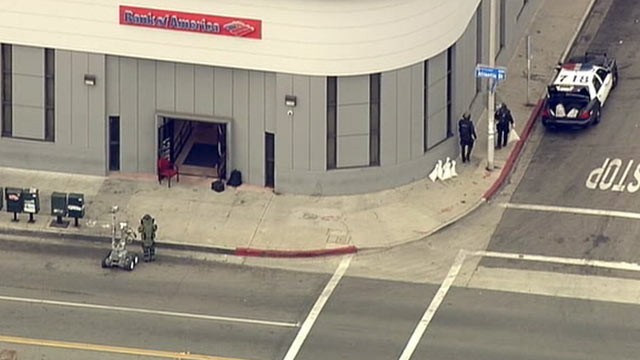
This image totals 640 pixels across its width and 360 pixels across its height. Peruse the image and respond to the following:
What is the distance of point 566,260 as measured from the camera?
49344mm

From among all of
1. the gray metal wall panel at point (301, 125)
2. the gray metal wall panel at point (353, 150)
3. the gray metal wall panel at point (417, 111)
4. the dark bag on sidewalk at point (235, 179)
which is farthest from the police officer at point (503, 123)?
the dark bag on sidewalk at point (235, 179)

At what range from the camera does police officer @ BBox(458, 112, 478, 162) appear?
54.2 metres

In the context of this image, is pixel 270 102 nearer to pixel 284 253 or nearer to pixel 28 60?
pixel 284 253

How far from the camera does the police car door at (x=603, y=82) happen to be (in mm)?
57969

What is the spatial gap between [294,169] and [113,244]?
227 inches

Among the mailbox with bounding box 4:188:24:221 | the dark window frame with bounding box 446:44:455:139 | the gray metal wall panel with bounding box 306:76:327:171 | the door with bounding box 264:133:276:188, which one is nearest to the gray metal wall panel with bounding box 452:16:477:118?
the dark window frame with bounding box 446:44:455:139

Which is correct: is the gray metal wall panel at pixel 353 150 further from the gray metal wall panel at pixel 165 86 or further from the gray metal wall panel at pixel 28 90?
the gray metal wall panel at pixel 28 90

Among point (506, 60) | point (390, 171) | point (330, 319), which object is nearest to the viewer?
point (330, 319)

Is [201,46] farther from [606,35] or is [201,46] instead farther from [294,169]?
[606,35]

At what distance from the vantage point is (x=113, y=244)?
4888 centimetres

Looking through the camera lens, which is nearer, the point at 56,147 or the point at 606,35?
the point at 56,147

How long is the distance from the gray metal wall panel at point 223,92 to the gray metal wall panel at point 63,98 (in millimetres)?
3776

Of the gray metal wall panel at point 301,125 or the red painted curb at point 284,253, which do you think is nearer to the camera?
the red painted curb at point 284,253

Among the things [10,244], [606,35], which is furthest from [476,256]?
[606,35]
